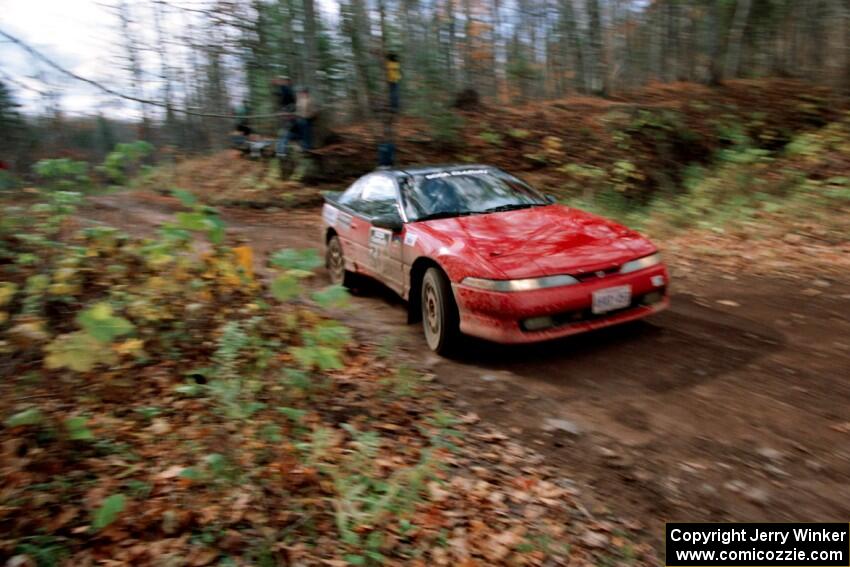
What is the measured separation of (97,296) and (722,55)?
15268 millimetres

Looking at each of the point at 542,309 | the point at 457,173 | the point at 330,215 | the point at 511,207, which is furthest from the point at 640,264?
the point at 330,215

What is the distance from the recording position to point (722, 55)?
14.8 meters

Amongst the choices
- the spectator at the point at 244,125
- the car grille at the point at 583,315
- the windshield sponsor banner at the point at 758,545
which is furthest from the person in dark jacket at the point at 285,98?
the windshield sponsor banner at the point at 758,545

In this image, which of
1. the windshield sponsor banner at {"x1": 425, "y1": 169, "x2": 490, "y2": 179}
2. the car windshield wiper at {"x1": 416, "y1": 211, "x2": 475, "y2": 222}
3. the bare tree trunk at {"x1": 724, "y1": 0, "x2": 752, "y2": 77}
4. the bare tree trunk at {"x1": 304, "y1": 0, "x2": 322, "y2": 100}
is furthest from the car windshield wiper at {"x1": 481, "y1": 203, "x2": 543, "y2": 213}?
the bare tree trunk at {"x1": 724, "y1": 0, "x2": 752, "y2": 77}

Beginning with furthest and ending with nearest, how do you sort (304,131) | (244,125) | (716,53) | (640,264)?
(244,125), (716,53), (304,131), (640,264)

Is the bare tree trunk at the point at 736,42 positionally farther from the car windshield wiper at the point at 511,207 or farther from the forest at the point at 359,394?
the car windshield wiper at the point at 511,207

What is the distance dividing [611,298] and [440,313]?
1.29 metres

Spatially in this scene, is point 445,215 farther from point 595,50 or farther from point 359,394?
point 595,50

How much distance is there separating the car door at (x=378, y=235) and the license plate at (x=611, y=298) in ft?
5.89

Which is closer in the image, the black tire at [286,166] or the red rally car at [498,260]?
the red rally car at [498,260]

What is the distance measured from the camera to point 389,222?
5.42 metres

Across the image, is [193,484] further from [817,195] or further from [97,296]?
[817,195]

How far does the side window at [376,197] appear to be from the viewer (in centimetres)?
586

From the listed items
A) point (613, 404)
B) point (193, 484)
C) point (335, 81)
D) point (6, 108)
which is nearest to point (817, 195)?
point (613, 404)
